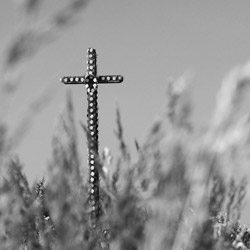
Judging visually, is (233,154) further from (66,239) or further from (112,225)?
(66,239)

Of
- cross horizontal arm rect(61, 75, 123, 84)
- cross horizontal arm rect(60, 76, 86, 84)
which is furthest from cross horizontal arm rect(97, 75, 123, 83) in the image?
cross horizontal arm rect(60, 76, 86, 84)

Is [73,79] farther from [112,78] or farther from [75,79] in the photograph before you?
[112,78]

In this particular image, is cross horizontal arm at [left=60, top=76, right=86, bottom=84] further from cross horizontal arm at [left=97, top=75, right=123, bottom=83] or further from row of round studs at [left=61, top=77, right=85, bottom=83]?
cross horizontal arm at [left=97, top=75, right=123, bottom=83]

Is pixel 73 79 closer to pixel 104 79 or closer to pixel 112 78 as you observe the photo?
pixel 104 79

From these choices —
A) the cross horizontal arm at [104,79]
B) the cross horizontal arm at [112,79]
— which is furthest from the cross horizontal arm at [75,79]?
the cross horizontal arm at [112,79]

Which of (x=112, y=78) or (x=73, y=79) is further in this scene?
(x=73, y=79)

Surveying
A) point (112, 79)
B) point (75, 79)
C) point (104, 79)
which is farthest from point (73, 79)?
point (112, 79)

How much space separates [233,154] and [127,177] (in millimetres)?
383

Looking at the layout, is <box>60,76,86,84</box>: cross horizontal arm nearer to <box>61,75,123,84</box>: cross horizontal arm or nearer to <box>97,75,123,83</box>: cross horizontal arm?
<box>61,75,123,84</box>: cross horizontal arm

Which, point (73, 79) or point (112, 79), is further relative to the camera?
point (73, 79)

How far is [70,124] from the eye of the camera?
2.02 m

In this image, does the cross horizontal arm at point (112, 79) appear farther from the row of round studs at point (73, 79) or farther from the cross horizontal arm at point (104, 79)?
the row of round studs at point (73, 79)

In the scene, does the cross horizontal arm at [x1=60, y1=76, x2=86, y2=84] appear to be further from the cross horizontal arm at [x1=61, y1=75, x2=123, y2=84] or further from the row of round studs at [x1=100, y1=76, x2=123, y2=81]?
the row of round studs at [x1=100, y1=76, x2=123, y2=81]

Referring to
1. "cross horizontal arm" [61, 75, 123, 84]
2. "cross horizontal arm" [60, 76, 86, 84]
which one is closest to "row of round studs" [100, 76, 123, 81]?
"cross horizontal arm" [61, 75, 123, 84]
